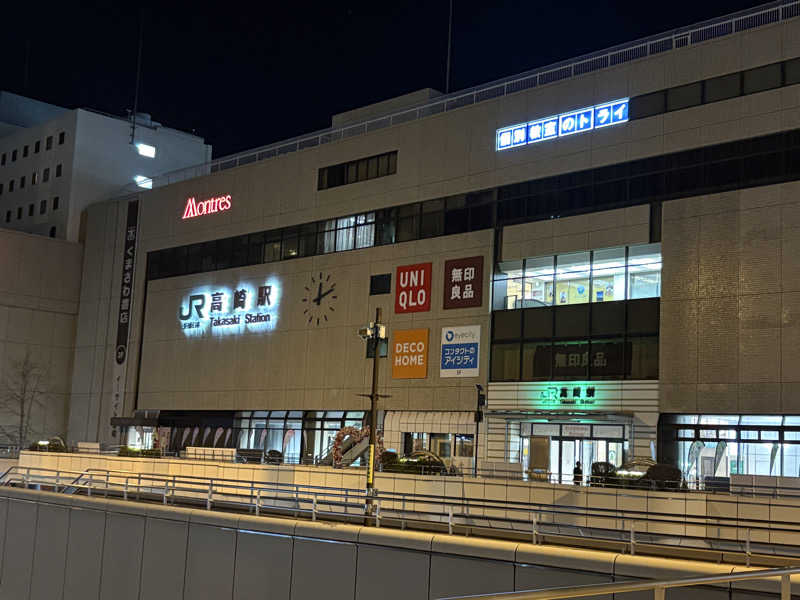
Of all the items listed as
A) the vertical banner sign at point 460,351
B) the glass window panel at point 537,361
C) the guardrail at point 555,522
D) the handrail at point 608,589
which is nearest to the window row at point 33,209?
the vertical banner sign at point 460,351

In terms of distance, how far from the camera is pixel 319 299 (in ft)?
179

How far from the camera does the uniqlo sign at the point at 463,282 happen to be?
46.8 metres

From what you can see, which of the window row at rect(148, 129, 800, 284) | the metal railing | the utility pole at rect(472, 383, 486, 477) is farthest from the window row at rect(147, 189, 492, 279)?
the utility pole at rect(472, 383, 486, 477)

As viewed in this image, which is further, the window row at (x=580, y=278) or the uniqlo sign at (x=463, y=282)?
the uniqlo sign at (x=463, y=282)

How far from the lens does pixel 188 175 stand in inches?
3029

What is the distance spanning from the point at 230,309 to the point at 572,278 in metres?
24.6

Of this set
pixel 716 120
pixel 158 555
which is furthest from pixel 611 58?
pixel 158 555

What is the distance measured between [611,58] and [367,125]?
16035mm

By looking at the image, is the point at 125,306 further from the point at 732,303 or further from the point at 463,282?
the point at 732,303

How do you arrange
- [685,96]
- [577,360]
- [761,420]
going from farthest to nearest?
1. [577,360]
2. [685,96]
3. [761,420]

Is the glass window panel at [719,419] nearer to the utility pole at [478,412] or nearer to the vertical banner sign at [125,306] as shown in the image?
the utility pole at [478,412]

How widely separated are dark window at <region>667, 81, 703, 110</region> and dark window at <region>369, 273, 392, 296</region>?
56.1 feet

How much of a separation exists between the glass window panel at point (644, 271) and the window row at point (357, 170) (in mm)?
15396

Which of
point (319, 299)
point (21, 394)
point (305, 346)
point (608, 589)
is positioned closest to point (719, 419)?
point (319, 299)
